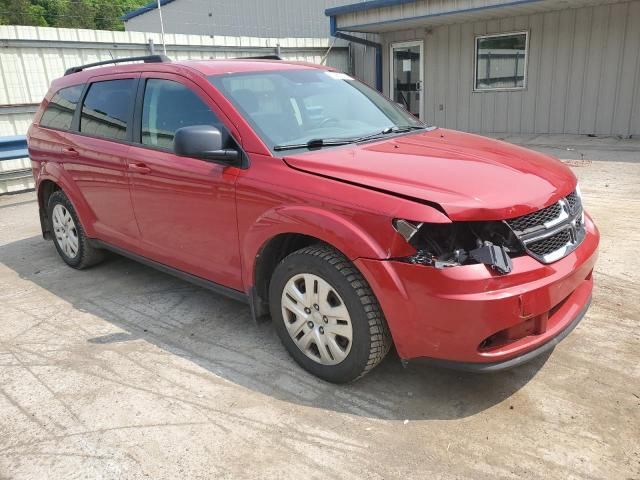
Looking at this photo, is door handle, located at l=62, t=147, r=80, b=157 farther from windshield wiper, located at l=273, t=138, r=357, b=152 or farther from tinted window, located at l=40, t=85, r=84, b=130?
windshield wiper, located at l=273, t=138, r=357, b=152

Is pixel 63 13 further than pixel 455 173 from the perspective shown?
Yes

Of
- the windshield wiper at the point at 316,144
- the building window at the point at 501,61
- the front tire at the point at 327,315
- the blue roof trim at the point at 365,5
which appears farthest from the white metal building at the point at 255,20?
the front tire at the point at 327,315

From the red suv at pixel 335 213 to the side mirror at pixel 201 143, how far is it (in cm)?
1

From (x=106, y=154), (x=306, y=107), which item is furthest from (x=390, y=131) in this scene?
(x=106, y=154)

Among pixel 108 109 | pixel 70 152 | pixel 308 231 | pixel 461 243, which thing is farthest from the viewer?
pixel 70 152

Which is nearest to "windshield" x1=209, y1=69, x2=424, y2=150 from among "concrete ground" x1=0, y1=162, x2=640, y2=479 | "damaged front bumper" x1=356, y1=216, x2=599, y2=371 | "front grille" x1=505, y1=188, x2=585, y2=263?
"damaged front bumper" x1=356, y1=216, x2=599, y2=371

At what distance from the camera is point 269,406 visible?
9.39ft

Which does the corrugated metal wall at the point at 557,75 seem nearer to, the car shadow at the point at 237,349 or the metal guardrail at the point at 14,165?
the metal guardrail at the point at 14,165

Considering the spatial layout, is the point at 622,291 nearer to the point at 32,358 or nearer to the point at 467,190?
the point at 467,190

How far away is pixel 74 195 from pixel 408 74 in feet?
36.8

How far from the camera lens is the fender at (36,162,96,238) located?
4625 mm

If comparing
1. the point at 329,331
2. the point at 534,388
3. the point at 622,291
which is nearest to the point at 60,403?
the point at 329,331

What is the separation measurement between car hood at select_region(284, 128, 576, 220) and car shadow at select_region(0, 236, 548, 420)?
88cm

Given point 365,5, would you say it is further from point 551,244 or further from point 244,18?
point 551,244
